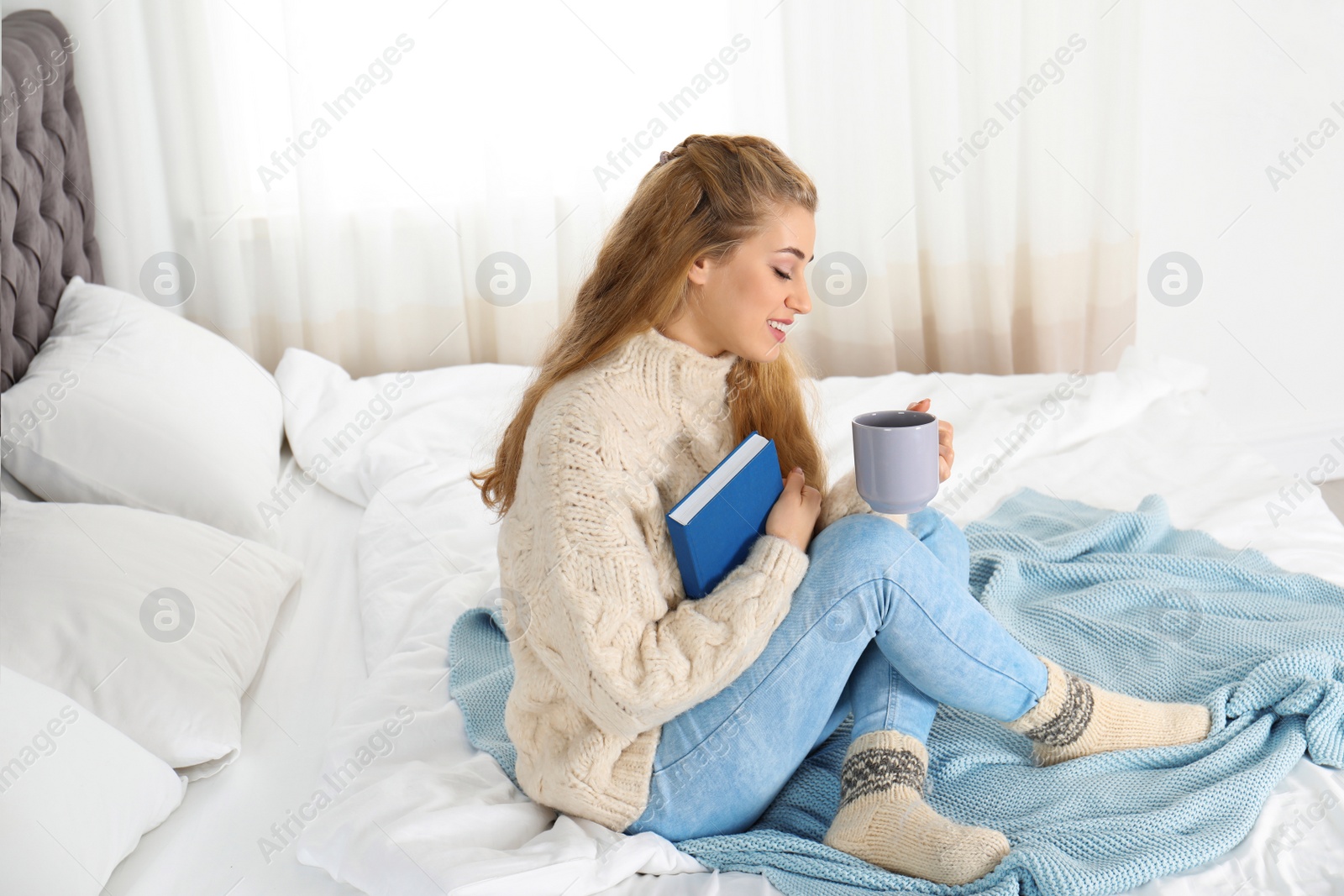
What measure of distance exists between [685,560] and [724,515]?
0.20 feet

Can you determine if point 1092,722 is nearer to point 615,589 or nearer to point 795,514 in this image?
point 795,514

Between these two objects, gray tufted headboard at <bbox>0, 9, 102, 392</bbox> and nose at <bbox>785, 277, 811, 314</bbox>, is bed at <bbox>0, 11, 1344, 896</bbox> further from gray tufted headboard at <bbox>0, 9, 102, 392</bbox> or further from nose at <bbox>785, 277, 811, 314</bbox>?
nose at <bbox>785, 277, 811, 314</bbox>

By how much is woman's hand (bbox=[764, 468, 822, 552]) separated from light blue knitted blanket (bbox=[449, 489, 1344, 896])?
0.28m

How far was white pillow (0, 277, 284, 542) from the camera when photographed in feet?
5.33

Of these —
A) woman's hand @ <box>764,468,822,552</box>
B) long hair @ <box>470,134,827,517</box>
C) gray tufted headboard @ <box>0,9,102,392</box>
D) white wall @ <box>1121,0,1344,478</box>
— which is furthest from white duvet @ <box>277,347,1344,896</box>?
white wall @ <box>1121,0,1344,478</box>

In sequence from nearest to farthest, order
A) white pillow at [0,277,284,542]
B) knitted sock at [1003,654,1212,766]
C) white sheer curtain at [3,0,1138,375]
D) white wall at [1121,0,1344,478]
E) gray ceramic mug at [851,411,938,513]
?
gray ceramic mug at [851,411,938,513], knitted sock at [1003,654,1212,766], white pillow at [0,277,284,542], white sheer curtain at [3,0,1138,375], white wall at [1121,0,1344,478]

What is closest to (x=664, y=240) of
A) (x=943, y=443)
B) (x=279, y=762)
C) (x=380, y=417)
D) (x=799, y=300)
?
(x=799, y=300)

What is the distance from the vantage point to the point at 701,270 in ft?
3.80

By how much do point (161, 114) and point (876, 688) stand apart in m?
2.04

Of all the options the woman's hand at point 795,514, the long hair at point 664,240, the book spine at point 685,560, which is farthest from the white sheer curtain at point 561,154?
the book spine at point 685,560

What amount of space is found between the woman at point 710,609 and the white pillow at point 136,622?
385mm

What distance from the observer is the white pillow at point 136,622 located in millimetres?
1223

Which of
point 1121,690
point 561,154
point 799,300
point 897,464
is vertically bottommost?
point 1121,690

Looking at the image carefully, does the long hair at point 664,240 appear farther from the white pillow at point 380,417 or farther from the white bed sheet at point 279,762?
the white pillow at point 380,417
